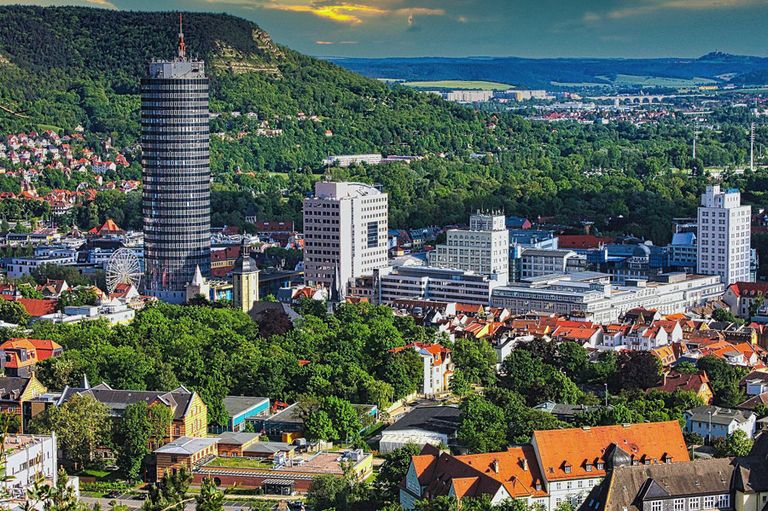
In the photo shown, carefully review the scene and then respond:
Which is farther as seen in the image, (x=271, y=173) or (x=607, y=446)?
(x=271, y=173)

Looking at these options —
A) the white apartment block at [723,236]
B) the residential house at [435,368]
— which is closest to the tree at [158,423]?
the residential house at [435,368]

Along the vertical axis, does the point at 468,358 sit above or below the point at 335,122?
below

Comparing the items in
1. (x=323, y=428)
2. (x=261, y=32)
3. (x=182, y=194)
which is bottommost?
(x=323, y=428)

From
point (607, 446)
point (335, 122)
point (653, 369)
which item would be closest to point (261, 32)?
point (335, 122)

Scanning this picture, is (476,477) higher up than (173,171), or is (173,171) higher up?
(173,171)

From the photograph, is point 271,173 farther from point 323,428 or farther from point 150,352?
point 323,428

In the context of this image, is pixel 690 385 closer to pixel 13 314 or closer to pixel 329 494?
pixel 329 494

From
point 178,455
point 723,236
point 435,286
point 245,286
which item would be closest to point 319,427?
point 178,455
